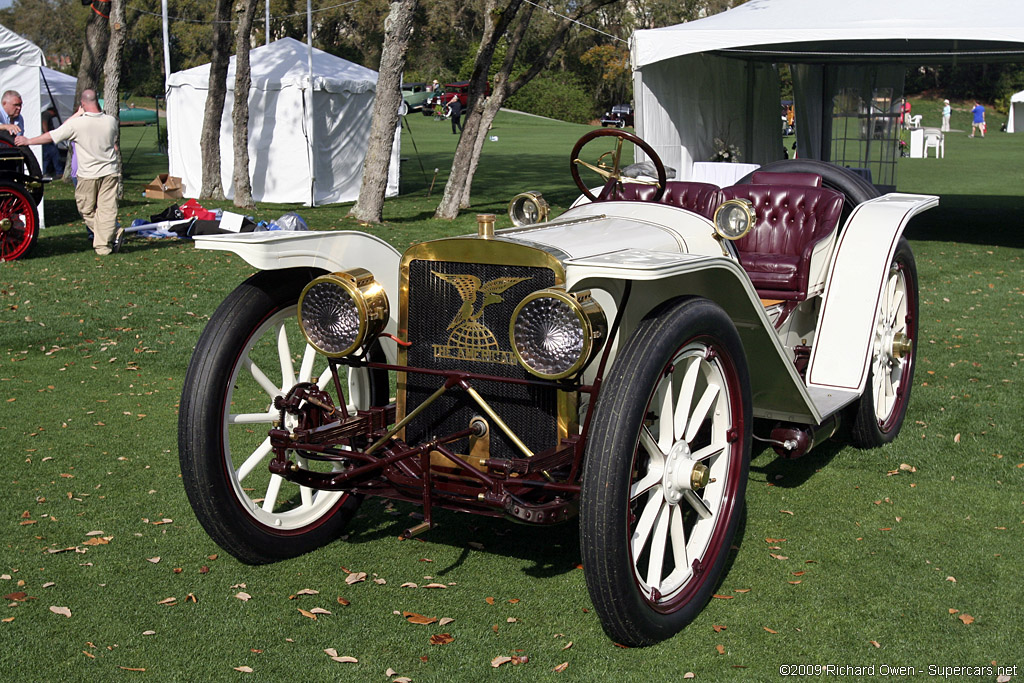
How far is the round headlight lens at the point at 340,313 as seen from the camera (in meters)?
3.53

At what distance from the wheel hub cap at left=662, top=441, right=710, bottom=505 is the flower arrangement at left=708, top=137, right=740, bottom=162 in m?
14.5

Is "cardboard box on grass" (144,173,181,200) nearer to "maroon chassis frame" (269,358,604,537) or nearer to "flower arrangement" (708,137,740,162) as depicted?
"flower arrangement" (708,137,740,162)

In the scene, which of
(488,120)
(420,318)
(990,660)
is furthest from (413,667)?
(488,120)

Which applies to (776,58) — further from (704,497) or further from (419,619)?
(419,619)

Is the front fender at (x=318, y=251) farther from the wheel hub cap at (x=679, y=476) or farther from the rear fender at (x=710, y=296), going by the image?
the wheel hub cap at (x=679, y=476)

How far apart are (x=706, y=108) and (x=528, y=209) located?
13103 mm

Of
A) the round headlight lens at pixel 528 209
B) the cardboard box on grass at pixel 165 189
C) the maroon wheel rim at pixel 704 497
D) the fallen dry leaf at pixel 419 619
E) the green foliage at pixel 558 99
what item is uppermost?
the green foliage at pixel 558 99

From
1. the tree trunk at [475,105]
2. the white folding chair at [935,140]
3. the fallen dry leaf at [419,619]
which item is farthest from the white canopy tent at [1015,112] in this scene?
the fallen dry leaf at [419,619]

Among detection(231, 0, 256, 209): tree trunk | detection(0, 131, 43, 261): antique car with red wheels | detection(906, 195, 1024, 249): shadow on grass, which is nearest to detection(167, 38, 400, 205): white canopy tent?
detection(231, 0, 256, 209): tree trunk

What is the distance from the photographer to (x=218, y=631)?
3.39m

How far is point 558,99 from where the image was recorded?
166ft

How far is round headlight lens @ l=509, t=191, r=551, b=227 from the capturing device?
179 inches

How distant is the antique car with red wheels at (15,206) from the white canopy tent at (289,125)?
6.36 meters

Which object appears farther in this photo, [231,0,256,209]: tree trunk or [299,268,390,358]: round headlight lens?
[231,0,256,209]: tree trunk
